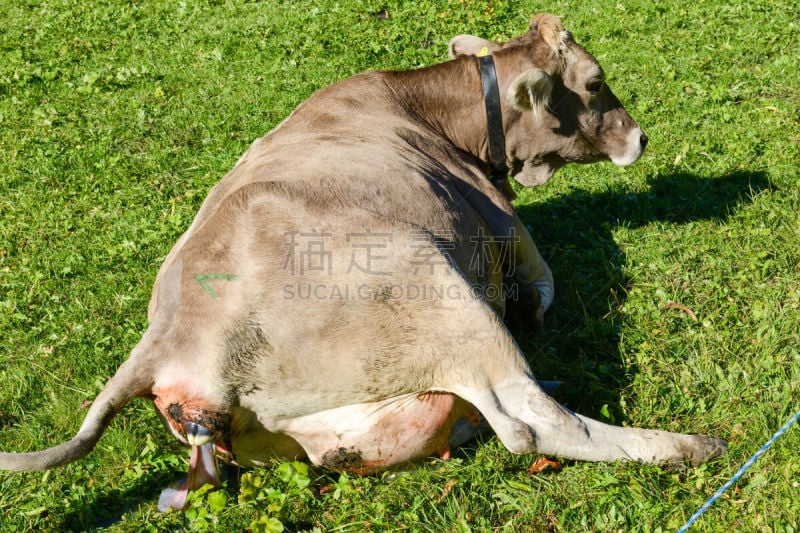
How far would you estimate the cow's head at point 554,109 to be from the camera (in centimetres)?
614

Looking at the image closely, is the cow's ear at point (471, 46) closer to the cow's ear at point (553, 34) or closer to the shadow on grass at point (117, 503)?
the cow's ear at point (553, 34)

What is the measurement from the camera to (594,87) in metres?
6.31

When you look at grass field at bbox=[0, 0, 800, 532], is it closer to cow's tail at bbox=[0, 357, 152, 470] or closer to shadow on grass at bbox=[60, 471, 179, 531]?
shadow on grass at bbox=[60, 471, 179, 531]

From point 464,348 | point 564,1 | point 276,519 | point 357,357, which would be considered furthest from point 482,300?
point 564,1

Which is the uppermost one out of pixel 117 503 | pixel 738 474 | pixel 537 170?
pixel 537 170

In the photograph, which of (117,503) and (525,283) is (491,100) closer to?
(525,283)

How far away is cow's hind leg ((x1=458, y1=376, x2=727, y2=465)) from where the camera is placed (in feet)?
13.5

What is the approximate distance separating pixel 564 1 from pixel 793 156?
4.79m

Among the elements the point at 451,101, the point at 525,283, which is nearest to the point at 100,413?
the point at 525,283

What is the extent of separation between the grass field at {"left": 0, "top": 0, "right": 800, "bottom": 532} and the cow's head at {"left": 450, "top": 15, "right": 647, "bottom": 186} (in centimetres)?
60

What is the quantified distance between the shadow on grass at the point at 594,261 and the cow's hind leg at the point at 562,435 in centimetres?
36

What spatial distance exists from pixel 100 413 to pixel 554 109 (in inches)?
159

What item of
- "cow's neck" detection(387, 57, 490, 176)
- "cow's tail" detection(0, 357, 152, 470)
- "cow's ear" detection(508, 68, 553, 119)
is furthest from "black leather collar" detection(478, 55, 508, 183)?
"cow's tail" detection(0, 357, 152, 470)

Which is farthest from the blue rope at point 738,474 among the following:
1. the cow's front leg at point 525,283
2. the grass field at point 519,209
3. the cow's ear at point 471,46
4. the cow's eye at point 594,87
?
the cow's ear at point 471,46
